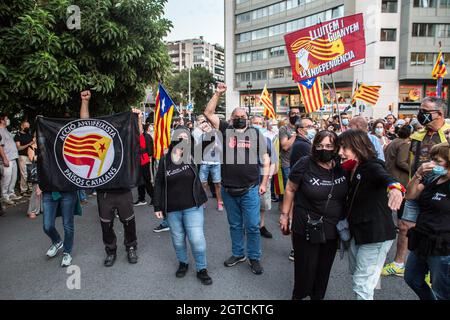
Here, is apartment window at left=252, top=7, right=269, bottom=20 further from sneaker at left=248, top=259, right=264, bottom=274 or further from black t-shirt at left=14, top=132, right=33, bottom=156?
sneaker at left=248, top=259, right=264, bottom=274

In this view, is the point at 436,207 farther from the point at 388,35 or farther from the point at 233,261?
the point at 388,35

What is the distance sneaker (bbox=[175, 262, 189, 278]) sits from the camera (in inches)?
154

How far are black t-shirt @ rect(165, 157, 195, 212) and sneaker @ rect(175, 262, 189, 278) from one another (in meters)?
0.78

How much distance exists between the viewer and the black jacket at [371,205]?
8.78ft

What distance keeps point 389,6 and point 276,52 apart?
1475 centimetres

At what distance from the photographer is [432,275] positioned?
2641mm

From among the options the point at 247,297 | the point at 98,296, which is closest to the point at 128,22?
the point at 98,296

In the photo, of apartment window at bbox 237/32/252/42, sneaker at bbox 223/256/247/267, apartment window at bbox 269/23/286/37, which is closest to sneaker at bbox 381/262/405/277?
sneaker at bbox 223/256/247/267

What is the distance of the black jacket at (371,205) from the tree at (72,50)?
5.35 m

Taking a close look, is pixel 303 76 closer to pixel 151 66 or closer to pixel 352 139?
pixel 151 66

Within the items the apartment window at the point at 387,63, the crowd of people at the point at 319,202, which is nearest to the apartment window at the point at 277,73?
the apartment window at the point at 387,63

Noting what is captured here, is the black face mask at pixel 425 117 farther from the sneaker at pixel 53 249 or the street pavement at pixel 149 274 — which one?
the sneaker at pixel 53 249

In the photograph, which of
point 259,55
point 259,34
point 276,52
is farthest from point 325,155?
point 259,34

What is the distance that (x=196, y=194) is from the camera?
3.79m
